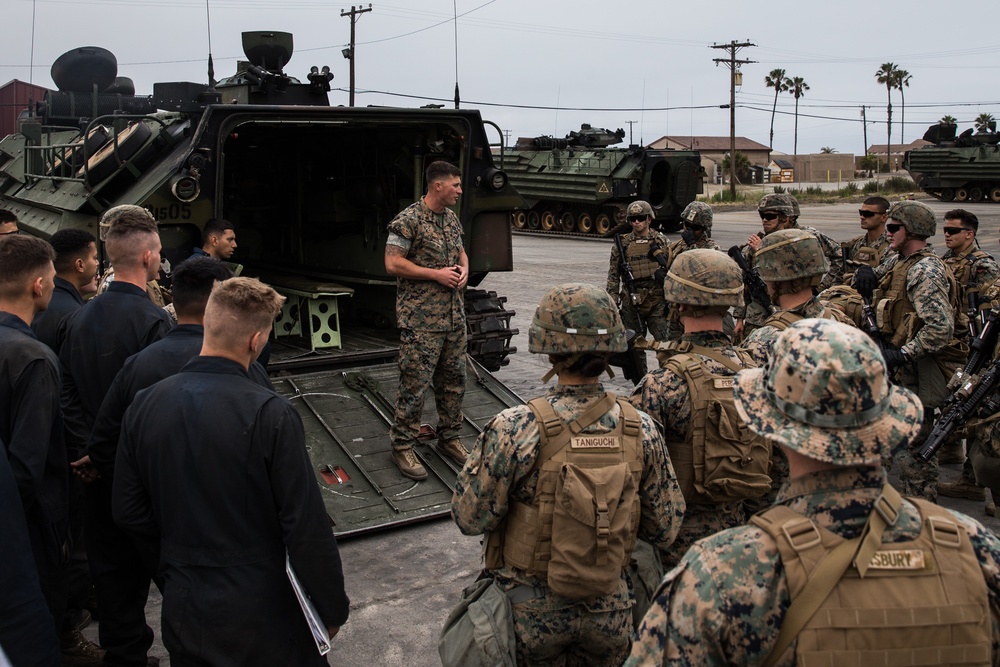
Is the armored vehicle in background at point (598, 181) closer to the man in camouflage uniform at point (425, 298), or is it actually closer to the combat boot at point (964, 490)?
the combat boot at point (964, 490)

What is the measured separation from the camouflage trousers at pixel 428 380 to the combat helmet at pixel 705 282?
241 cm

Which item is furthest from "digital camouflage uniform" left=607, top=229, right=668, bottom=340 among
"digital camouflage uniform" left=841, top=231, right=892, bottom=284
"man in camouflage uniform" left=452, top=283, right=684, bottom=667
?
"man in camouflage uniform" left=452, top=283, right=684, bottom=667

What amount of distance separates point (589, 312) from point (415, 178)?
15.6 ft

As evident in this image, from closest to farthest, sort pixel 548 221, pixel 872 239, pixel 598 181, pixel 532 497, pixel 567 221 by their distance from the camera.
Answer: pixel 532 497 < pixel 872 239 < pixel 598 181 < pixel 567 221 < pixel 548 221

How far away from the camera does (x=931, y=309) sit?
5.63m

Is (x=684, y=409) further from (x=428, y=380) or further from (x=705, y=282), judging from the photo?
(x=428, y=380)

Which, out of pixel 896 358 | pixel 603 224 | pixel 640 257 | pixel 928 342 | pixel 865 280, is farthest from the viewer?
pixel 603 224

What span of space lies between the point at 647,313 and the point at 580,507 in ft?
18.2

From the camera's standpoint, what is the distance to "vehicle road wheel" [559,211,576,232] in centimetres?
2528

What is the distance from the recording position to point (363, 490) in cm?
571

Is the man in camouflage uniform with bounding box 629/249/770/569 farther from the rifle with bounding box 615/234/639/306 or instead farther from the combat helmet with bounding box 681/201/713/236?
the rifle with bounding box 615/234/639/306

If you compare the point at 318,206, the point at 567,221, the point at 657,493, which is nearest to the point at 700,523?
the point at 657,493

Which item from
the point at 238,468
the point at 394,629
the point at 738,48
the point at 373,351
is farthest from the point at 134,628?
the point at 738,48

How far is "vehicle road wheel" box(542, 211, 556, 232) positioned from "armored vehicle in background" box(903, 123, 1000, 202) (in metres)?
14.9
